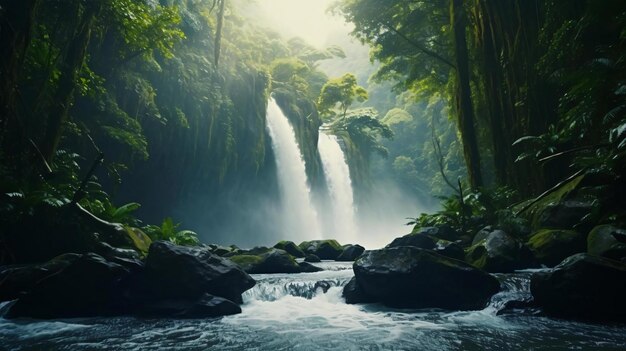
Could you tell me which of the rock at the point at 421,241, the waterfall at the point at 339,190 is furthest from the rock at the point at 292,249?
the waterfall at the point at 339,190

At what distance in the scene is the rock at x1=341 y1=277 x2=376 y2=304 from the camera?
6473 mm

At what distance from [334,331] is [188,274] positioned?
2359mm

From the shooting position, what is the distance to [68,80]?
9.70m

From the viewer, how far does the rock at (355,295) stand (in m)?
6.47

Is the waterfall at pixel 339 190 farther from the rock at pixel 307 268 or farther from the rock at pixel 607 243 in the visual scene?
the rock at pixel 607 243

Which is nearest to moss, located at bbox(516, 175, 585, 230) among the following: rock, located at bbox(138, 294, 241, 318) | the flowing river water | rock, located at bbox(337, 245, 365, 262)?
the flowing river water

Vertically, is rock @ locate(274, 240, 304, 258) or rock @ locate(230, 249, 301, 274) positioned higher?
rock @ locate(274, 240, 304, 258)

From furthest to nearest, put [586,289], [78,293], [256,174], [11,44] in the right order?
[256,174]
[11,44]
[78,293]
[586,289]

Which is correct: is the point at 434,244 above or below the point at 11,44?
below

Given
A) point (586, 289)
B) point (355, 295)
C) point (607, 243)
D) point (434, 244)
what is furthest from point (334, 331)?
point (434, 244)

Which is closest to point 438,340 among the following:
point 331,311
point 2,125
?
point 331,311

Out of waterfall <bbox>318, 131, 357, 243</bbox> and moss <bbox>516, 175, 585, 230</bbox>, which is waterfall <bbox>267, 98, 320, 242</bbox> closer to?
waterfall <bbox>318, 131, 357, 243</bbox>

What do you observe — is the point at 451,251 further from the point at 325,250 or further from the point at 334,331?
the point at 325,250

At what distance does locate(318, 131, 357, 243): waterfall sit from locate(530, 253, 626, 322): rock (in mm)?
23708
